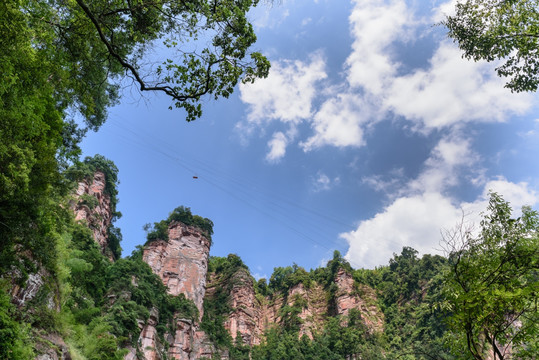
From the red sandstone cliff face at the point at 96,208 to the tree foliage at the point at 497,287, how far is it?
3827 cm

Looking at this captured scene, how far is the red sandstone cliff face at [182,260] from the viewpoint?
4892cm

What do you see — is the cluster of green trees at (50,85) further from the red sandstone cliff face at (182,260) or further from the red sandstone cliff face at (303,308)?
the red sandstone cliff face at (303,308)

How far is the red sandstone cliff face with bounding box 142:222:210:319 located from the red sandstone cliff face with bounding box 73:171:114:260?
7070mm

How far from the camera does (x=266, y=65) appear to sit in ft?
25.5

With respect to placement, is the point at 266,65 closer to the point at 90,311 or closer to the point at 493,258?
the point at 493,258

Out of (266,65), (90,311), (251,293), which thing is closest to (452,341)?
(266,65)

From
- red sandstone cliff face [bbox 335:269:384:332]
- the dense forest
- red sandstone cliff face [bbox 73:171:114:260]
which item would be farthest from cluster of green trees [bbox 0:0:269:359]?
red sandstone cliff face [bbox 335:269:384:332]

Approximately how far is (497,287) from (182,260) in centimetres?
5075

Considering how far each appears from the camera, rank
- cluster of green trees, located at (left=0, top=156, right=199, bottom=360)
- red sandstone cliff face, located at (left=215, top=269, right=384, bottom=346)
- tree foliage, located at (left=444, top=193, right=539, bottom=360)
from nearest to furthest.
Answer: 1. tree foliage, located at (left=444, top=193, right=539, bottom=360)
2. cluster of green trees, located at (left=0, top=156, right=199, bottom=360)
3. red sandstone cliff face, located at (left=215, top=269, right=384, bottom=346)

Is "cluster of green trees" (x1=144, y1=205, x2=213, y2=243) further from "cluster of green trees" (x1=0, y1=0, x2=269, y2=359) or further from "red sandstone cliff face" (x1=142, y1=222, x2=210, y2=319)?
"cluster of green trees" (x1=0, y1=0, x2=269, y2=359)

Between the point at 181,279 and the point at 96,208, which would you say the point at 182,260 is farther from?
the point at 96,208

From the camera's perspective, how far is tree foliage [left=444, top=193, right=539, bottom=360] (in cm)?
570

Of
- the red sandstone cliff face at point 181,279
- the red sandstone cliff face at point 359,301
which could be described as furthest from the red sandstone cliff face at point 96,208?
the red sandstone cliff face at point 359,301

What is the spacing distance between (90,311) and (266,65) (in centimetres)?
1945
